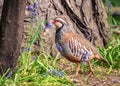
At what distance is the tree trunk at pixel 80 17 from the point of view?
951cm

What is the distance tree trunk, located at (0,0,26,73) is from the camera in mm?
7250

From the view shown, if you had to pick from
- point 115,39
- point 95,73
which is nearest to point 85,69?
point 95,73

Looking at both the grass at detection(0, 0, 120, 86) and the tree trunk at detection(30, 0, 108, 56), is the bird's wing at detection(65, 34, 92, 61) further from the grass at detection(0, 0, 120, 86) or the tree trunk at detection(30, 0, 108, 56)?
the tree trunk at detection(30, 0, 108, 56)

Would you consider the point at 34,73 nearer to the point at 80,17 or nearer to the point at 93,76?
the point at 93,76

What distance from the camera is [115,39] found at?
36.5ft

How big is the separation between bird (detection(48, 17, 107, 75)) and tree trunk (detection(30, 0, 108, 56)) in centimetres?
63

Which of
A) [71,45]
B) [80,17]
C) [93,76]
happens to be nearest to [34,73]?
[71,45]

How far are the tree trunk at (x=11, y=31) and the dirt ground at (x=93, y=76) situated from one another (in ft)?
3.84

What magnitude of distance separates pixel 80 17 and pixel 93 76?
70.3 inches

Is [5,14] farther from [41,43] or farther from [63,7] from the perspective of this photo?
[63,7]

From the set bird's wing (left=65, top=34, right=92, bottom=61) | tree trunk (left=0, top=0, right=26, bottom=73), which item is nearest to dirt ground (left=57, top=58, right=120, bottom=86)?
bird's wing (left=65, top=34, right=92, bottom=61)

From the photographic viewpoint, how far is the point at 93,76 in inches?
343

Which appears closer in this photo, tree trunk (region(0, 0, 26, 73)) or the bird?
tree trunk (region(0, 0, 26, 73))

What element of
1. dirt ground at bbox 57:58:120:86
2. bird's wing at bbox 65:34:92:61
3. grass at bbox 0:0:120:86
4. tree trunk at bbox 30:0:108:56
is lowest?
dirt ground at bbox 57:58:120:86
